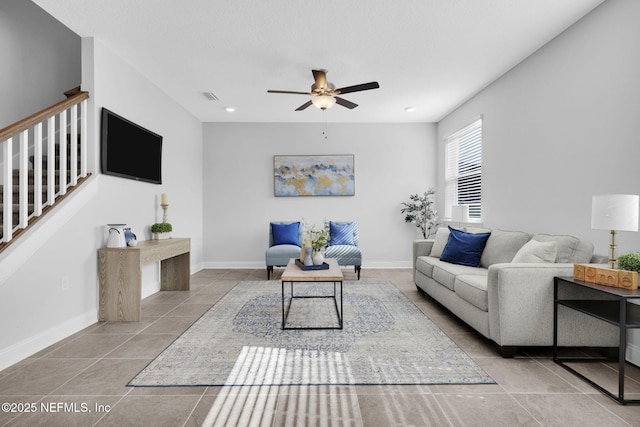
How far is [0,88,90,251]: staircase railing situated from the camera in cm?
240

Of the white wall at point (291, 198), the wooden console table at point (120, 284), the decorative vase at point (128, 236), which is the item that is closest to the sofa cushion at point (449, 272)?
the white wall at point (291, 198)

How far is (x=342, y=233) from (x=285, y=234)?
0.99 m

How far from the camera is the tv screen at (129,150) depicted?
11.2 feet

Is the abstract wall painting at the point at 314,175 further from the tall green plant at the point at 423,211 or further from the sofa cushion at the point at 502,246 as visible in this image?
the sofa cushion at the point at 502,246

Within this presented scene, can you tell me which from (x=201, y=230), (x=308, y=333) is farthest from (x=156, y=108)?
(x=308, y=333)

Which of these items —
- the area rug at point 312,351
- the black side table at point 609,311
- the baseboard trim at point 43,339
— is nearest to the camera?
the black side table at point 609,311

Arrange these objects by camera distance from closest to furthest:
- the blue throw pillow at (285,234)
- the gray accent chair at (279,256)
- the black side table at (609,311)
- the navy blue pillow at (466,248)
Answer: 1. the black side table at (609,311)
2. the navy blue pillow at (466,248)
3. the gray accent chair at (279,256)
4. the blue throw pillow at (285,234)

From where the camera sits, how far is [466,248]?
374 centimetres

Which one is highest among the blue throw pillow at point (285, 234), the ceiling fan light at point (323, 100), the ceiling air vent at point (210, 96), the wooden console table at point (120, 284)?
the ceiling air vent at point (210, 96)

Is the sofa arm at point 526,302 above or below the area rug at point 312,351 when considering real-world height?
above

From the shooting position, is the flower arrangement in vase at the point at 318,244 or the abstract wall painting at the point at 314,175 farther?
the abstract wall painting at the point at 314,175

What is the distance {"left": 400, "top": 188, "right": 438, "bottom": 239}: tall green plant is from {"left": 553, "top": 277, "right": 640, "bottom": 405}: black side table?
11.8 feet

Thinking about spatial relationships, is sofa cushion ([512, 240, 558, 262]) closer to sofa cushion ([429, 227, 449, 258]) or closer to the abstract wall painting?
sofa cushion ([429, 227, 449, 258])

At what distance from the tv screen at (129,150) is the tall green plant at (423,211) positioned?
166 inches
